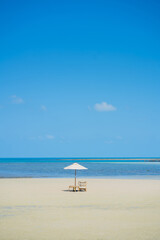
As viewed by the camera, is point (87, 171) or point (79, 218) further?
point (87, 171)

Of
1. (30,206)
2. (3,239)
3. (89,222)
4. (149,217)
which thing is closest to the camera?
(3,239)

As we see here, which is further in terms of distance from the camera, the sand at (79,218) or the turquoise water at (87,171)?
the turquoise water at (87,171)

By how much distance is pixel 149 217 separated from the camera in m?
11.9

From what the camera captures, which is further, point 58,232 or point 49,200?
point 49,200

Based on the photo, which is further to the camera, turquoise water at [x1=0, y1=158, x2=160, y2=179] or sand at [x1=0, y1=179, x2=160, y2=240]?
turquoise water at [x1=0, y1=158, x2=160, y2=179]

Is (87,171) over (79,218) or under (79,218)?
over

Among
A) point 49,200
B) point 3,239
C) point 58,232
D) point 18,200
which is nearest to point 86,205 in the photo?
point 49,200

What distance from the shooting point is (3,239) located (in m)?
8.79

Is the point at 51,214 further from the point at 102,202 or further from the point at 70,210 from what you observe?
the point at 102,202

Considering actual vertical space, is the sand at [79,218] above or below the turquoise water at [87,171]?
below

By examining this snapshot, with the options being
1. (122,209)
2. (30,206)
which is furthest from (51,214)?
(122,209)

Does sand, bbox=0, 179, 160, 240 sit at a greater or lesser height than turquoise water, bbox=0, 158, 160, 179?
lesser

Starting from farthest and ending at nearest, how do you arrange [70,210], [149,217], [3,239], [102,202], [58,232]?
[102,202] → [70,210] → [149,217] → [58,232] → [3,239]

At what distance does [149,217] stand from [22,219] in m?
4.73
